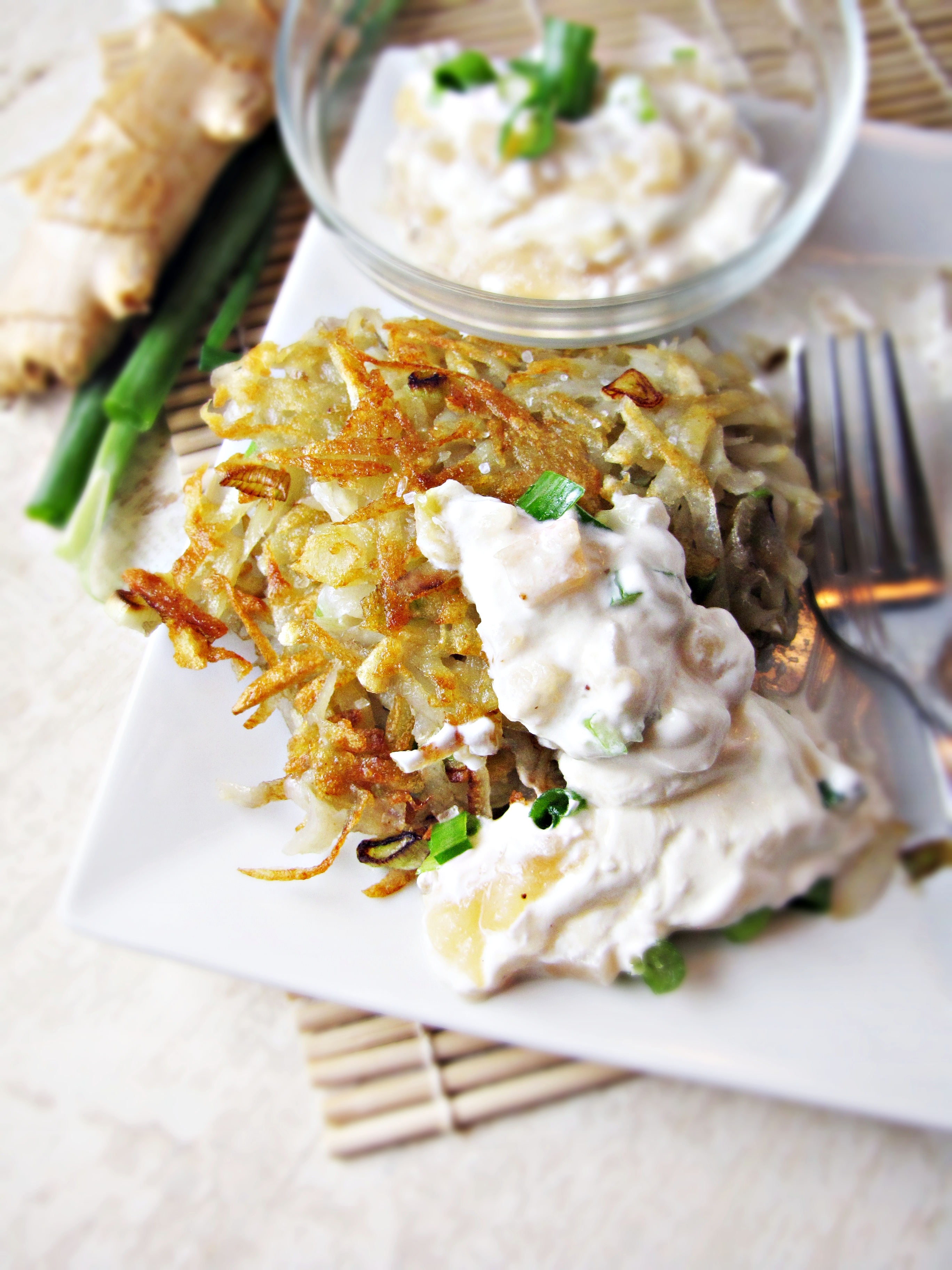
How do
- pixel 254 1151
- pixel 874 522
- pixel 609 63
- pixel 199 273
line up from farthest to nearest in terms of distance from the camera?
pixel 609 63
pixel 199 273
pixel 874 522
pixel 254 1151

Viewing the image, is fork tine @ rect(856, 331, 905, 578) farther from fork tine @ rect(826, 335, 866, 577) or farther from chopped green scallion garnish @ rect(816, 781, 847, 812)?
chopped green scallion garnish @ rect(816, 781, 847, 812)

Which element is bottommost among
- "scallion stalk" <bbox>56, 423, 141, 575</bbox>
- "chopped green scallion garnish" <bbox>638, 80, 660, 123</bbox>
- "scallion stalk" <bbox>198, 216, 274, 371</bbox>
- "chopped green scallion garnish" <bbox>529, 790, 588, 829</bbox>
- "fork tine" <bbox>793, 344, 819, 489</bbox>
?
"chopped green scallion garnish" <bbox>529, 790, 588, 829</bbox>

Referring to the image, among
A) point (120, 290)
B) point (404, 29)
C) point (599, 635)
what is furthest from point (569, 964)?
point (404, 29)

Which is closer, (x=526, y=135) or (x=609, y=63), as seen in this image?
(x=526, y=135)

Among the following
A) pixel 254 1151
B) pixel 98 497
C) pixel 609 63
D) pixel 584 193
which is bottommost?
pixel 254 1151

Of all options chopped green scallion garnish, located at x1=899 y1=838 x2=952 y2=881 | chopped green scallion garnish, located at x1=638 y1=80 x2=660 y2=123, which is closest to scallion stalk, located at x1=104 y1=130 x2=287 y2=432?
chopped green scallion garnish, located at x1=638 y1=80 x2=660 y2=123

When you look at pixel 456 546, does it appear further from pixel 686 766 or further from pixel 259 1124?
pixel 259 1124

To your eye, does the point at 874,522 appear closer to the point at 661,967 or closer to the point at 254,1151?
the point at 661,967

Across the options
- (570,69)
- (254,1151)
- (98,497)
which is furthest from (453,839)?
(570,69)
